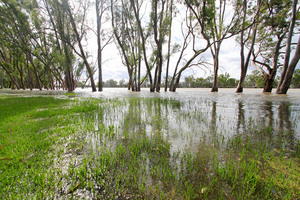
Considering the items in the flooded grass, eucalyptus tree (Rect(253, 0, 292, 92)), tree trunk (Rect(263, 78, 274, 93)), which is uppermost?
eucalyptus tree (Rect(253, 0, 292, 92))

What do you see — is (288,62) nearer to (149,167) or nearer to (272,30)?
(272,30)

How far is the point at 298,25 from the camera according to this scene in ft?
49.2

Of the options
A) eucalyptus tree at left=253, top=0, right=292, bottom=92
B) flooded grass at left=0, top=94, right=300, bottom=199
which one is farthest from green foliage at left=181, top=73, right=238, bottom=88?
flooded grass at left=0, top=94, right=300, bottom=199

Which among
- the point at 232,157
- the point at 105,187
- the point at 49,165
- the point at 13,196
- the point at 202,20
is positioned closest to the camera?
the point at 13,196

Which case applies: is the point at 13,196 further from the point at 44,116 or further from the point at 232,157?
the point at 44,116

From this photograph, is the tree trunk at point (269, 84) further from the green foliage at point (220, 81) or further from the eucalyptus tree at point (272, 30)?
the green foliage at point (220, 81)

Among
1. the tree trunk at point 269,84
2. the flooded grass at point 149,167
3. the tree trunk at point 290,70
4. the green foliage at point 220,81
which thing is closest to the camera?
A: the flooded grass at point 149,167

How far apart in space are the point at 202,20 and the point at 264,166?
16.4 m

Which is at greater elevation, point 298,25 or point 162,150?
point 298,25

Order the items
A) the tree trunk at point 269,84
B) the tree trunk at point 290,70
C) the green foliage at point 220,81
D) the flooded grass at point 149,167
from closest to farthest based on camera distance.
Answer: the flooded grass at point 149,167 < the tree trunk at point 290,70 < the tree trunk at point 269,84 < the green foliage at point 220,81

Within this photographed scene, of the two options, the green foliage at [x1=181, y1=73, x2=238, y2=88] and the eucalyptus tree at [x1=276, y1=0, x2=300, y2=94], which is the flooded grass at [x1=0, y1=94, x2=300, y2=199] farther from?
the green foliage at [x1=181, y1=73, x2=238, y2=88]

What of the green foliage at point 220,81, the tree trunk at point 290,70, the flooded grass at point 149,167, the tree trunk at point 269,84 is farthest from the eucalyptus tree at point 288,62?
the green foliage at point 220,81

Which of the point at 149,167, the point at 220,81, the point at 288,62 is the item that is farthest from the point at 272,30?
the point at 220,81

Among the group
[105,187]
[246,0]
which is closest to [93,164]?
[105,187]
